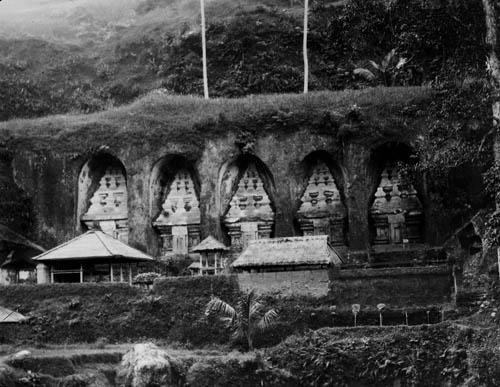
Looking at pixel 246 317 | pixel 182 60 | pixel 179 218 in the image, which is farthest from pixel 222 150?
pixel 182 60

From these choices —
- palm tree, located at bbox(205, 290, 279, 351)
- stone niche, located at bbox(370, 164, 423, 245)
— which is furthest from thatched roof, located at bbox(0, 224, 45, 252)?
stone niche, located at bbox(370, 164, 423, 245)

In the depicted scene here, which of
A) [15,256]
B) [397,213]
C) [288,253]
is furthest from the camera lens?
[397,213]

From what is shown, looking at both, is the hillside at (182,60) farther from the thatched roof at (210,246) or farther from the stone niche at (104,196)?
the thatched roof at (210,246)

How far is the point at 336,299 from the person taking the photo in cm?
2788

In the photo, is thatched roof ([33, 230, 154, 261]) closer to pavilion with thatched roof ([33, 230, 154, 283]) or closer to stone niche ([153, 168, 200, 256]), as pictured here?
pavilion with thatched roof ([33, 230, 154, 283])

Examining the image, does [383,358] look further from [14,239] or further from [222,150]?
[14,239]

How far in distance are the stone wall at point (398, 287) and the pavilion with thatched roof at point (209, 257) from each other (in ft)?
27.6

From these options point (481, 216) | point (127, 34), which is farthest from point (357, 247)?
point (127, 34)

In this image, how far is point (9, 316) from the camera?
91.4ft

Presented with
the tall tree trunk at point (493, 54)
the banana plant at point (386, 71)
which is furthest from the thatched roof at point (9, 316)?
the banana plant at point (386, 71)

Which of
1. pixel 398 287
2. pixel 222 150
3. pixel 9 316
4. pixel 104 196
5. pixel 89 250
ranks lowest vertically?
pixel 9 316

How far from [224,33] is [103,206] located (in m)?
19.4

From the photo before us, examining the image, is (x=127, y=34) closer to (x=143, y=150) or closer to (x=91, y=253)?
(x=143, y=150)

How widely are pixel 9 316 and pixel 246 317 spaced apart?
25.6 ft
